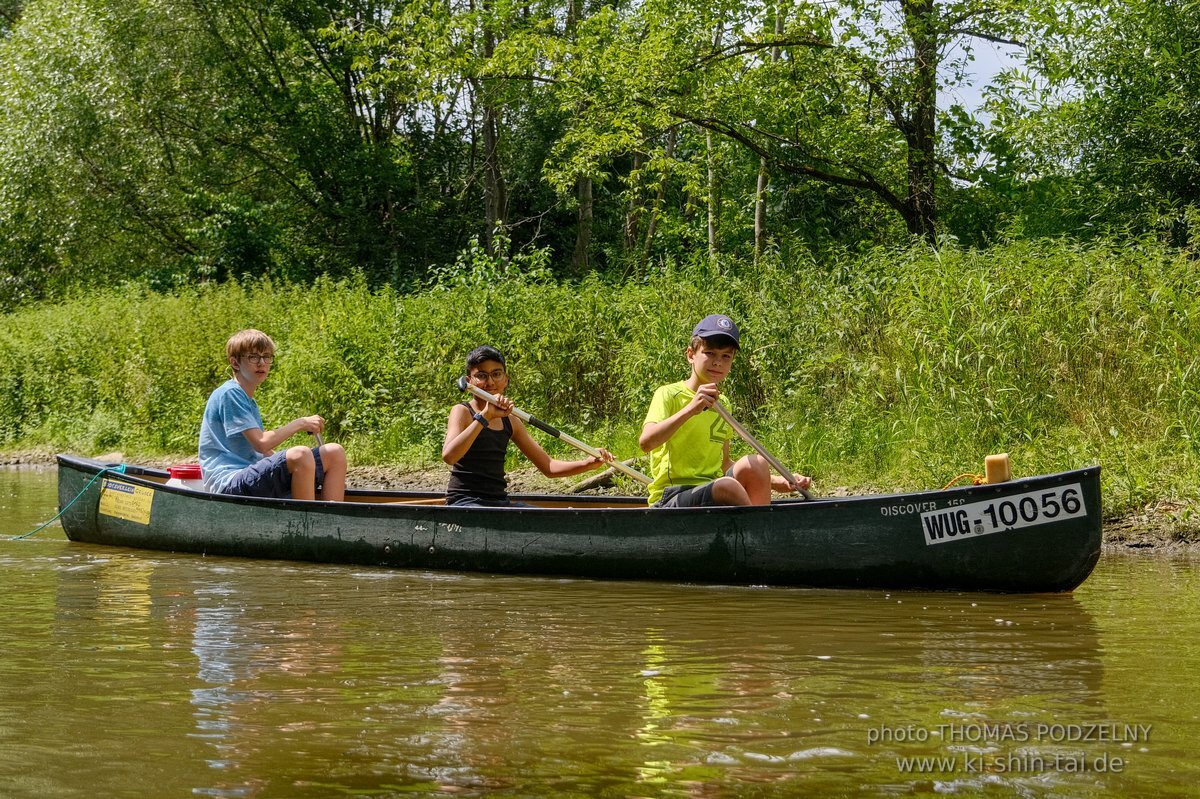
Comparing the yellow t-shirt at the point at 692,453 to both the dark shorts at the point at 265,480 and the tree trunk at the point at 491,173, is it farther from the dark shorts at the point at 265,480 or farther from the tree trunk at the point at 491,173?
the tree trunk at the point at 491,173

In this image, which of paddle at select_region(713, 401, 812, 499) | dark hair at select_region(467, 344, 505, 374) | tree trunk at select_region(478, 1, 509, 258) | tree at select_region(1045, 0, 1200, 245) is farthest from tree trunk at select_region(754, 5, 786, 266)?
paddle at select_region(713, 401, 812, 499)

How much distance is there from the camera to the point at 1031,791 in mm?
3205

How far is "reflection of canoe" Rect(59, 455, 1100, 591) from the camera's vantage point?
6.07 m

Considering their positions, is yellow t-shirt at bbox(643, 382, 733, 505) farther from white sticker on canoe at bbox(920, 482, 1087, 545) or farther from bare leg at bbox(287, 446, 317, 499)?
bare leg at bbox(287, 446, 317, 499)

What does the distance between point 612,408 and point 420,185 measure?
13109mm

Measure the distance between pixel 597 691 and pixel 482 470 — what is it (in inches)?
132

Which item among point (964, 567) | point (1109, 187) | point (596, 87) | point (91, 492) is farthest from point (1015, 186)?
point (91, 492)

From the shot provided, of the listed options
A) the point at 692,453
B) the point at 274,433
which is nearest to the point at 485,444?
the point at 274,433

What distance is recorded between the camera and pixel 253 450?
797cm

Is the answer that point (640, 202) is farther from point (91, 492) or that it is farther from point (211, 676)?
point (211, 676)

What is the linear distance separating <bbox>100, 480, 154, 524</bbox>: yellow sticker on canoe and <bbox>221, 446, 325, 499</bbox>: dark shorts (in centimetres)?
91

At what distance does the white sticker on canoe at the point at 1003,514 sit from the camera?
595 cm

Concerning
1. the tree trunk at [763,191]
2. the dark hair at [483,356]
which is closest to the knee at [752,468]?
the dark hair at [483,356]

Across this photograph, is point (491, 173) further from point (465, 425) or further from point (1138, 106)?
point (465, 425)
